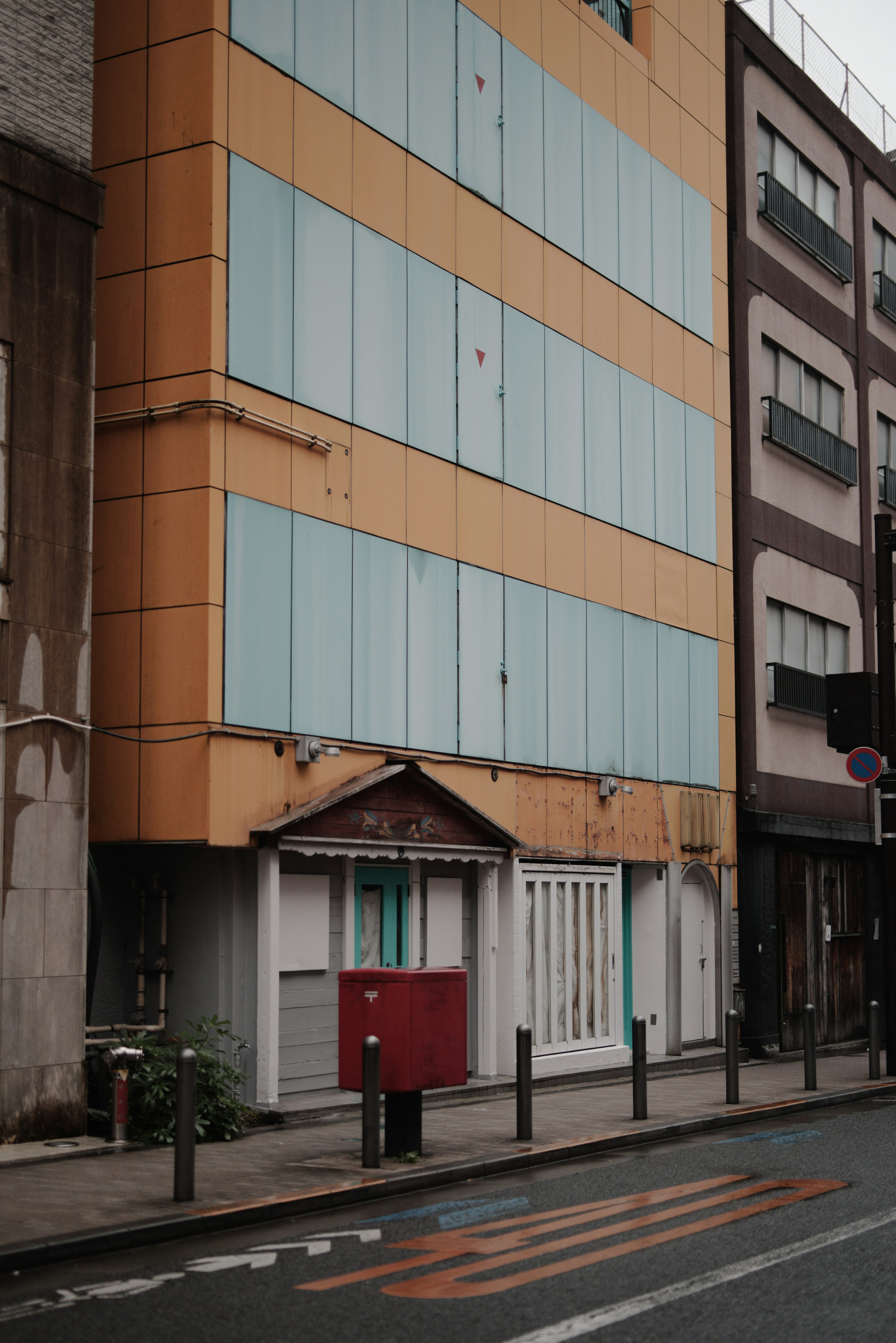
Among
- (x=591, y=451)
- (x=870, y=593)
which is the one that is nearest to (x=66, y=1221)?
(x=591, y=451)

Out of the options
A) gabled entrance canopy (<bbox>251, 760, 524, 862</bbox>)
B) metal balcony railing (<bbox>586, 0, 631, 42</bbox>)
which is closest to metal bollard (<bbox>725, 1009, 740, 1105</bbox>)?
gabled entrance canopy (<bbox>251, 760, 524, 862</bbox>)

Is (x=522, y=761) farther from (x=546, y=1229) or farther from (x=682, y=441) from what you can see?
(x=546, y=1229)

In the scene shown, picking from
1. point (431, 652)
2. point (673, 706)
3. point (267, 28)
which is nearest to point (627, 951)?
point (673, 706)

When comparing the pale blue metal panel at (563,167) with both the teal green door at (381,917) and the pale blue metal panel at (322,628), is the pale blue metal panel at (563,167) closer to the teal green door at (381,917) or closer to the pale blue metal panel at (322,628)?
the pale blue metal panel at (322,628)

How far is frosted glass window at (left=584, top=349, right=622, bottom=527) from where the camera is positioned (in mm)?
20172

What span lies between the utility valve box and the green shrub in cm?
165

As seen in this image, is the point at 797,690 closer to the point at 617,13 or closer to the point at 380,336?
the point at 617,13

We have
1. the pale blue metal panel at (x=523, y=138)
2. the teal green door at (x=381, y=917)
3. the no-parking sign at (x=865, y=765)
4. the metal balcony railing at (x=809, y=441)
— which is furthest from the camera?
the metal balcony railing at (x=809, y=441)

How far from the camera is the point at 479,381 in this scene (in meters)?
18.0

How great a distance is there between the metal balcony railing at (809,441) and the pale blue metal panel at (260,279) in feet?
37.7

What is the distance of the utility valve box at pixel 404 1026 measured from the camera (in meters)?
11.1

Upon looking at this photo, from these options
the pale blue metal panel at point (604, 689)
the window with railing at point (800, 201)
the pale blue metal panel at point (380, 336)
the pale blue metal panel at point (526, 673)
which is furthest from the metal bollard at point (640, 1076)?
the window with railing at point (800, 201)

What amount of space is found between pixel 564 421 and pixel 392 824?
21.6ft

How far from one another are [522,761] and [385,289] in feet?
18.5
